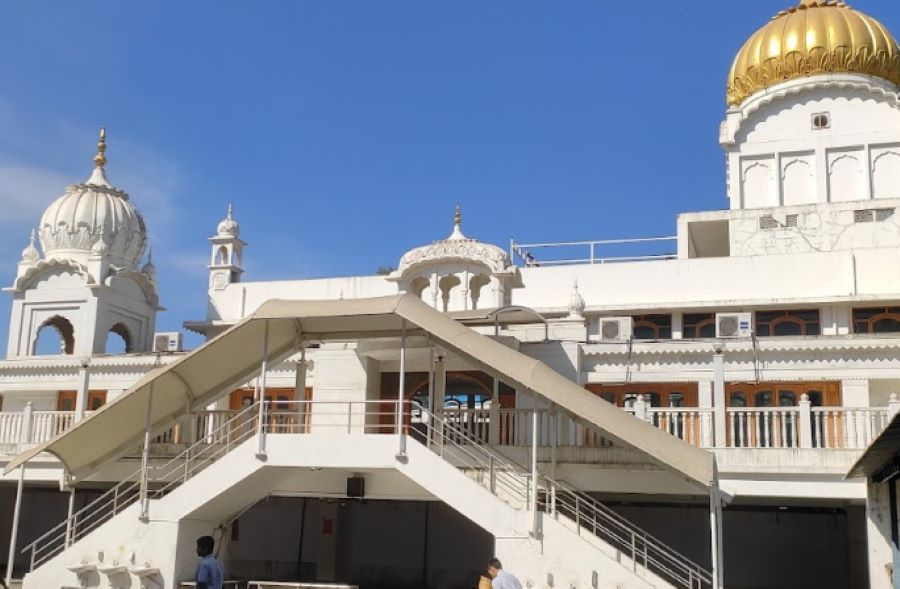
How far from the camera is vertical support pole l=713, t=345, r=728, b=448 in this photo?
1777 centimetres

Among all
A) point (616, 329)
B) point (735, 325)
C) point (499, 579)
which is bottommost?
point (499, 579)

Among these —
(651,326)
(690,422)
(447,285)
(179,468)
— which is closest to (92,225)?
(447,285)

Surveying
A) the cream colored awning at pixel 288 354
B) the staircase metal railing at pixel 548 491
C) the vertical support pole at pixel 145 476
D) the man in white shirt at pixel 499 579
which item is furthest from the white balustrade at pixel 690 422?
the vertical support pole at pixel 145 476

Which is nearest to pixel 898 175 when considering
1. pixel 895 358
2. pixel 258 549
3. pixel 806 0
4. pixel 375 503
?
pixel 806 0

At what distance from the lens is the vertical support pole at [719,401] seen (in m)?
17.8

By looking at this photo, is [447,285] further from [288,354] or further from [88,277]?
[88,277]

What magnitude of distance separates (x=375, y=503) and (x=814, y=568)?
389 inches

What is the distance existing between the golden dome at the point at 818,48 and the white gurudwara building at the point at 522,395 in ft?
0.28

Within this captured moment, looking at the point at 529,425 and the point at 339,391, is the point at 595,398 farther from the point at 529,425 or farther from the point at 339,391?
the point at 339,391

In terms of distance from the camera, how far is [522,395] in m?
20.2

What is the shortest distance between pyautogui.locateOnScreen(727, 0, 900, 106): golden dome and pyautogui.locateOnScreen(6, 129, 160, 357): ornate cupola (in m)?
19.5

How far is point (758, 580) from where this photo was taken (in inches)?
832

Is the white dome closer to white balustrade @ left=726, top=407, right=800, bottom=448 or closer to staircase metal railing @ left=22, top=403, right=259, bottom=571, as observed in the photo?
staircase metal railing @ left=22, top=403, right=259, bottom=571

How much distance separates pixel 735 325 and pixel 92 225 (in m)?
17.6
